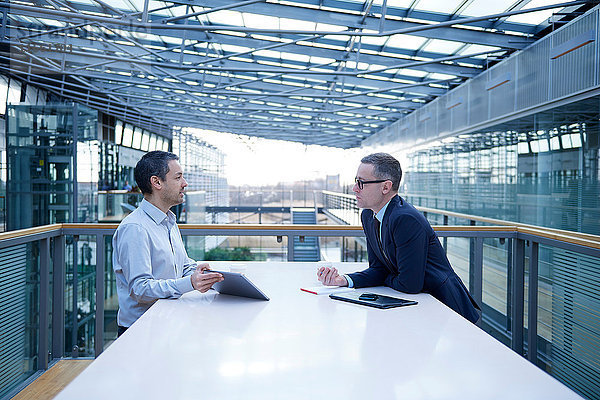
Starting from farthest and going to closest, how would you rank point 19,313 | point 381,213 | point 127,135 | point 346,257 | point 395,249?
point 127,135
point 346,257
point 19,313
point 381,213
point 395,249

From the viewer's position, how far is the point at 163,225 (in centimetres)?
226

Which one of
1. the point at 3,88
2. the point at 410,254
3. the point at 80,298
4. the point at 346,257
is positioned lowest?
the point at 80,298

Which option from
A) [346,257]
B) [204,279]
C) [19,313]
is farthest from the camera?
[346,257]

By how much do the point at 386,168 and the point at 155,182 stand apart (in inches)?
39.7

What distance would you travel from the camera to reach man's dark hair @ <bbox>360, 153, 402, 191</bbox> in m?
2.25

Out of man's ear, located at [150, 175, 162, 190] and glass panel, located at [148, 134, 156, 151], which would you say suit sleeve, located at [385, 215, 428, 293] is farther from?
glass panel, located at [148, 134, 156, 151]

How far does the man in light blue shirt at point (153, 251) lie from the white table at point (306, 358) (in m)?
0.15

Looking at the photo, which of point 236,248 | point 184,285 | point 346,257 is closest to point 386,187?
point 184,285

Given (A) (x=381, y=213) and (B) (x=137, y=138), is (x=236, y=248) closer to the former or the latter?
(A) (x=381, y=213)

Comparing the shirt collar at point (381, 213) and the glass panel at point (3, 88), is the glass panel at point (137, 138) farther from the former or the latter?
the shirt collar at point (381, 213)

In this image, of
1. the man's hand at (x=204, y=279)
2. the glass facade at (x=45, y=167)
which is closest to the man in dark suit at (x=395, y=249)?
the man's hand at (x=204, y=279)

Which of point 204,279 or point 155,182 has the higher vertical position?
point 155,182

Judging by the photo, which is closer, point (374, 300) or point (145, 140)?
point (374, 300)

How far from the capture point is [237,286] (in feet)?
5.94
